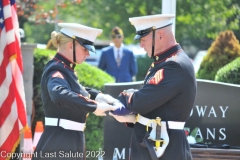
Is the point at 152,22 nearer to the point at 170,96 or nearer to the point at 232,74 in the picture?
the point at 170,96

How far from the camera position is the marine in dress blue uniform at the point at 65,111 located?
18.4 ft

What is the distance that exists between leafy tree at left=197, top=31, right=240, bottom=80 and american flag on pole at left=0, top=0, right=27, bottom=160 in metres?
4.09

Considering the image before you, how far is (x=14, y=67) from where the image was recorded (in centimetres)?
708

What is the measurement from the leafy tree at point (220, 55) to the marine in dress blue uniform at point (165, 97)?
480 centimetres

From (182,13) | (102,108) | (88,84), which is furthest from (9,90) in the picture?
(182,13)

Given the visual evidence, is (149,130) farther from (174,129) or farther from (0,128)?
(0,128)

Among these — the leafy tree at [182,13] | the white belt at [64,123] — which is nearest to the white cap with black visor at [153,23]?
the white belt at [64,123]

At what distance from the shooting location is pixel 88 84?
905 centimetres

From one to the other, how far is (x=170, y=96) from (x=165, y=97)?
0.04 m

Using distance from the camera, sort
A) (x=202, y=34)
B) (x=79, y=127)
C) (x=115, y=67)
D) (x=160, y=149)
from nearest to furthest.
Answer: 1. (x=160, y=149)
2. (x=79, y=127)
3. (x=115, y=67)
4. (x=202, y=34)

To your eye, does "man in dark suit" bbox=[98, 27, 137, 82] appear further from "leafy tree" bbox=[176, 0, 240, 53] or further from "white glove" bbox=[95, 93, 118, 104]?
"leafy tree" bbox=[176, 0, 240, 53]

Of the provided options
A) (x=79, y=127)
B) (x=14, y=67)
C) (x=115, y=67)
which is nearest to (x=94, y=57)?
(x=115, y=67)

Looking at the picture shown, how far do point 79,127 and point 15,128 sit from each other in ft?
4.84

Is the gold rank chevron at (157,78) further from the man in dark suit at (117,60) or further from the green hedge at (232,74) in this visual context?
the man in dark suit at (117,60)
